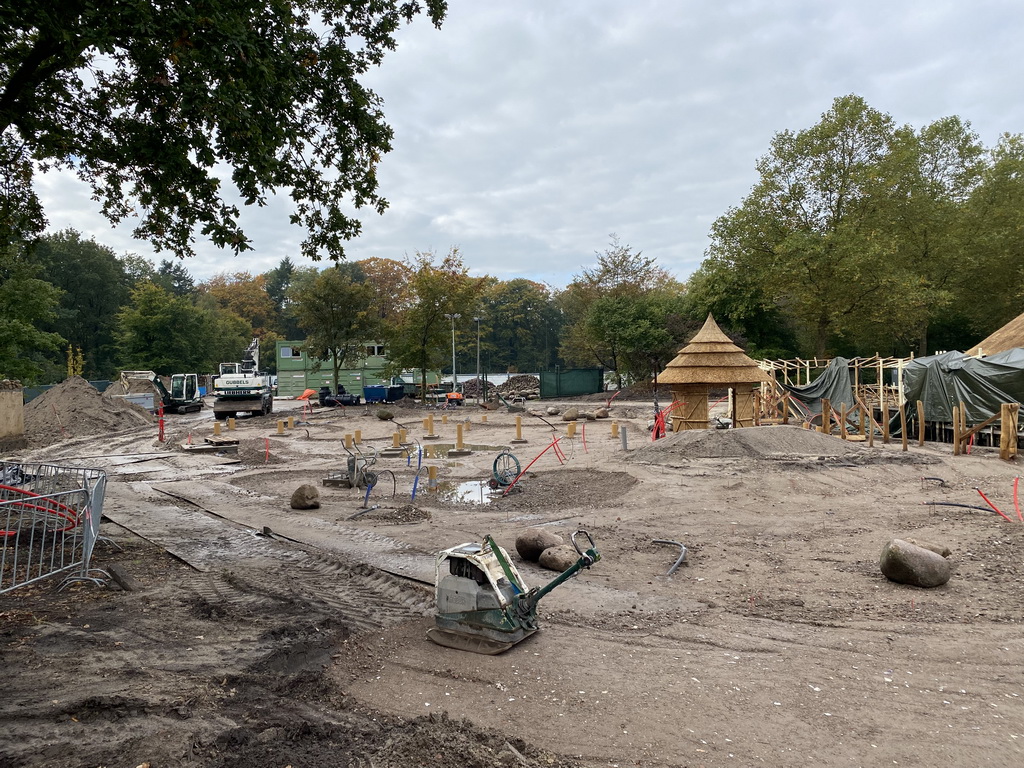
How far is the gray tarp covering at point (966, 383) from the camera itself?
61.0 ft

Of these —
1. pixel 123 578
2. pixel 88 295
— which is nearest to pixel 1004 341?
pixel 123 578

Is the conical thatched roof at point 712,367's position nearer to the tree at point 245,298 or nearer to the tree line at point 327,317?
the tree line at point 327,317

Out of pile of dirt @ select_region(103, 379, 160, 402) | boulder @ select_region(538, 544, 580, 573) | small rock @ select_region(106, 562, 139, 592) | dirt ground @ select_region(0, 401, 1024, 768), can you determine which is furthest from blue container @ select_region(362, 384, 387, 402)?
boulder @ select_region(538, 544, 580, 573)

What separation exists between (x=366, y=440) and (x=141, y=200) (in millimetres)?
16361

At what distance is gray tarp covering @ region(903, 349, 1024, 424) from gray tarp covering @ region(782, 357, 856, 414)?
264 centimetres

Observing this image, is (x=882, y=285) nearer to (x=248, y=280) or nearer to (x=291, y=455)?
(x=291, y=455)

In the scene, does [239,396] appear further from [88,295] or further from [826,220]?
[88,295]

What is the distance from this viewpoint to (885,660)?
5.53 m

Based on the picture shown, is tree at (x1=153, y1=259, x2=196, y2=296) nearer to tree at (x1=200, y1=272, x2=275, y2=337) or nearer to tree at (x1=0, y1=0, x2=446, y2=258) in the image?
tree at (x1=200, y1=272, x2=275, y2=337)

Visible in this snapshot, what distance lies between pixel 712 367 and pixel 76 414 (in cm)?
2857

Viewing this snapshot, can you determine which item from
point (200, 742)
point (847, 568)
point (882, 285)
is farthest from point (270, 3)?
point (882, 285)

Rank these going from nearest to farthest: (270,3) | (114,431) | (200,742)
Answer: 1. (200,742)
2. (270,3)
3. (114,431)

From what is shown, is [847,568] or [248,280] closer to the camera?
[847,568]

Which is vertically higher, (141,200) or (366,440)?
(141,200)
